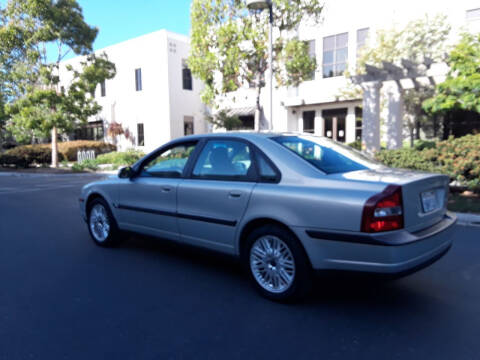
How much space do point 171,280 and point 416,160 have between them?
26.1 feet

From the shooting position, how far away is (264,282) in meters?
3.83

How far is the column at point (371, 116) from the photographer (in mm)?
16016

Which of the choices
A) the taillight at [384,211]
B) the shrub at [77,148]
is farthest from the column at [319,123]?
the taillight at [384,211]

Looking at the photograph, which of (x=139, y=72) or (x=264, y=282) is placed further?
(x=139, y=72)

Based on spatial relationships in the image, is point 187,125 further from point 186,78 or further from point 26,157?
point 26,157

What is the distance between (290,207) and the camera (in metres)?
3.51

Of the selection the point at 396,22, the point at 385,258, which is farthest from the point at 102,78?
the point at 385,258

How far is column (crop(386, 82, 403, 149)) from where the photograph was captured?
16844mm

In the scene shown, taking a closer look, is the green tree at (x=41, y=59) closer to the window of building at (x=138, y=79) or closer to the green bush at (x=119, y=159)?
the green bush at (x=119, y=159)

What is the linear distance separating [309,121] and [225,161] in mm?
20752

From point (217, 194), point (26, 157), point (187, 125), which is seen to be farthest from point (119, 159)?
point (217, 194)

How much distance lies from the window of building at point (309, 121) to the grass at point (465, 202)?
14916mm

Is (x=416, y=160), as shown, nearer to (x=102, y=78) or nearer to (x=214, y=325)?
(x=214, y=325)

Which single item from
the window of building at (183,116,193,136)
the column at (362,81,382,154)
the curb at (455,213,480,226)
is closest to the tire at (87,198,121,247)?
the curb at (455,213,480,226)
